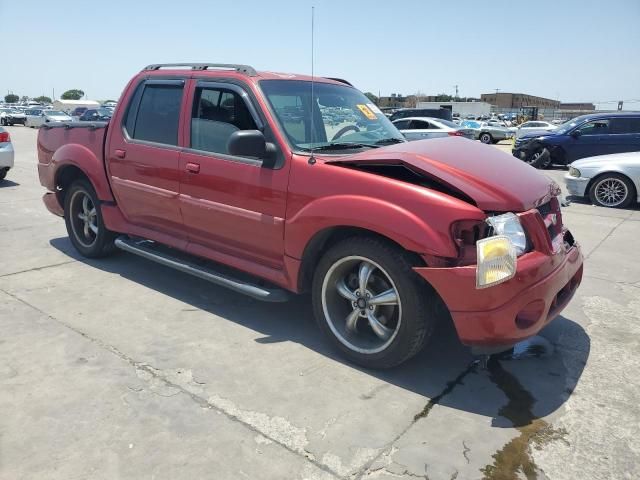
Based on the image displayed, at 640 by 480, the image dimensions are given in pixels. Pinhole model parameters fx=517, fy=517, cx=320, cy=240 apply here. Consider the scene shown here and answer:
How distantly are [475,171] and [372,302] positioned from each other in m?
1.04

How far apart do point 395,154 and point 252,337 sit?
1695mm

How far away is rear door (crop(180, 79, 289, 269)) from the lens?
3664 mm

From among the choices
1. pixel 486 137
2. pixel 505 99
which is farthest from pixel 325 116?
pixel 505 99

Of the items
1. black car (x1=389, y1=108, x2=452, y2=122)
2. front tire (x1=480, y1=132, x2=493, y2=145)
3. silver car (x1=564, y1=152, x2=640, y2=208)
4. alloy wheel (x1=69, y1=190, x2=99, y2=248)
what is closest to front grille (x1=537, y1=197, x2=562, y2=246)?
alloy wheel (x1=69, y1=190, x2=99, y2=248)

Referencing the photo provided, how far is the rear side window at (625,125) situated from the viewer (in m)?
12.9

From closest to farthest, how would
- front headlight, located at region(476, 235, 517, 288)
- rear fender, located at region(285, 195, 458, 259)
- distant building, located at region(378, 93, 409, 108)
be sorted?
front headlight, located at region(476, 235, 517, 288)
rear fender, located at region(285, 195, 458, 259)
distant building, located at region(378, 93, 409, 108)

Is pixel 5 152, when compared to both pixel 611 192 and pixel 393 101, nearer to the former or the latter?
pixel 611 192

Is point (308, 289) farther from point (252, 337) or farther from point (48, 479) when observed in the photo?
point (48, 479)

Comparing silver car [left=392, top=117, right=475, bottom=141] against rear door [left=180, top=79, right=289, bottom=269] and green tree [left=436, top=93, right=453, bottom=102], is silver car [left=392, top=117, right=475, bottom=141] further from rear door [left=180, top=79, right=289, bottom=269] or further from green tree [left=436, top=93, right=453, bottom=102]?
green tree [left=436, top=93, right=453, bottom=102]

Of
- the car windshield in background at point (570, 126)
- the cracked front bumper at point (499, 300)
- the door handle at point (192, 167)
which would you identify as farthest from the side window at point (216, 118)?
the car windshield in background at point (570, 126)

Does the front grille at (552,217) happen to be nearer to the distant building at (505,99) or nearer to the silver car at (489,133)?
the silver car at (489,133)

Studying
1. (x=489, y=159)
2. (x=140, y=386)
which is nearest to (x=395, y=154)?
(x=489, y=159)

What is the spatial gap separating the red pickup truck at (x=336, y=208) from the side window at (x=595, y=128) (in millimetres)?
11234

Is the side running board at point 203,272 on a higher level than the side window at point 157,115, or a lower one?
lower
